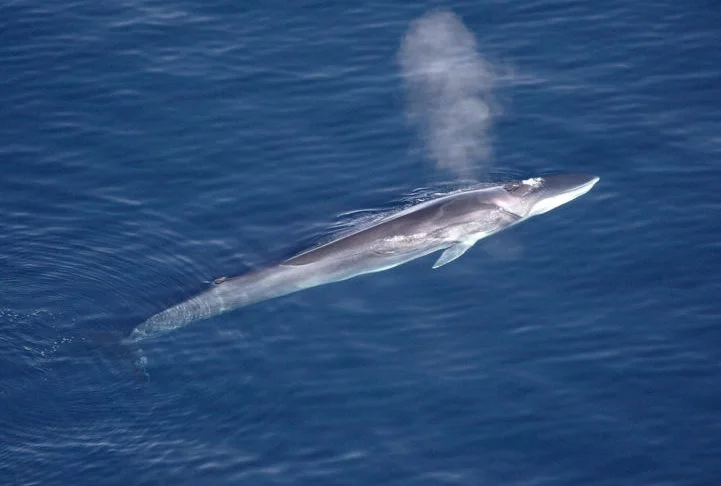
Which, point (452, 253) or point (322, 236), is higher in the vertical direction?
point (322, 236)

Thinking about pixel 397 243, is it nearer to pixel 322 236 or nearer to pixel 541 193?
pixel 322 236

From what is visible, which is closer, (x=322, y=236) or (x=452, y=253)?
(x=452, y=253)

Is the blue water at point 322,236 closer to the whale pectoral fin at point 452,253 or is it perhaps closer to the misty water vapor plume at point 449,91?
the whale pectoral fin at point 452,253

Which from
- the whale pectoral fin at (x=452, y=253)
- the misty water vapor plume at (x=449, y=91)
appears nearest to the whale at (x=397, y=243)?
the whale pectoral fin at (x=452, y=253)

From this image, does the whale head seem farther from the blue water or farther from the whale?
the blue water

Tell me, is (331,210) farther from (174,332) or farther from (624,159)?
(624,159)

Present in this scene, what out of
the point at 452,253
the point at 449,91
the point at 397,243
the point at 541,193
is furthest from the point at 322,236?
the point at 449,91
